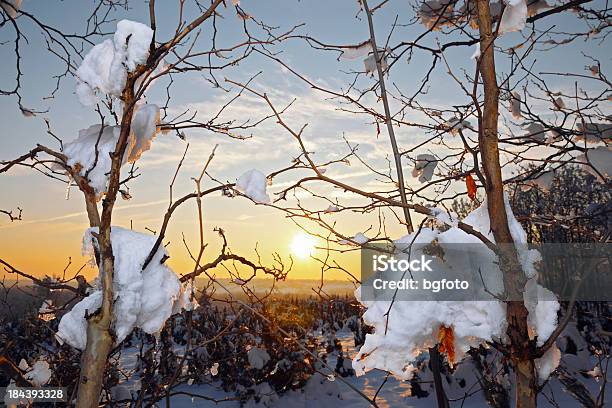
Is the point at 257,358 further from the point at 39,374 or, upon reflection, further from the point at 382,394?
the point at 39,374

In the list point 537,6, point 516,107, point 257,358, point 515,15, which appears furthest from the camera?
point 257,358

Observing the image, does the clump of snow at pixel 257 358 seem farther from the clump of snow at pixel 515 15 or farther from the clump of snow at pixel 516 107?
the clump of snow at pixel 515 15

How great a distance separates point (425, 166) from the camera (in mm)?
3033

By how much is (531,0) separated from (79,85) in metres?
2.38

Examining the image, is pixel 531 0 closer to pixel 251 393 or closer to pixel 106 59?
pixel 106 59

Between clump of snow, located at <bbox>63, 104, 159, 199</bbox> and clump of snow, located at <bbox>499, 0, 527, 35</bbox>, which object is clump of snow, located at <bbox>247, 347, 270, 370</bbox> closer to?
clump of snow, located at <bbox>63, 104, 159, 199</bbox>

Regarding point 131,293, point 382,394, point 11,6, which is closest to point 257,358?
point 382,394

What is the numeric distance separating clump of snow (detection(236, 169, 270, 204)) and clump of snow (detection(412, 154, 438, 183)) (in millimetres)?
1748

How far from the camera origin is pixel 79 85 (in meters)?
1.69

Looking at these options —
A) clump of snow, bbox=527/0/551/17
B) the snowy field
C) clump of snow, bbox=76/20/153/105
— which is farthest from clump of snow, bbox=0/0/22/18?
the snowy field

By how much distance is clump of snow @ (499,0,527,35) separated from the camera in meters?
1.76

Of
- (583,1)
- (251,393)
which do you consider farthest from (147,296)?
(251,393)

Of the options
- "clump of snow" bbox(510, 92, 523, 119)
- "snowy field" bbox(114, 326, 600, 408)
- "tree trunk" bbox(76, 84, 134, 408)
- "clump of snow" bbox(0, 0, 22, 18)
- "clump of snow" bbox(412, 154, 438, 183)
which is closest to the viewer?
"tree trunk" bbox(76, 84, 134, 408)

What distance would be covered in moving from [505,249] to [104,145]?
4.94 feet
